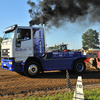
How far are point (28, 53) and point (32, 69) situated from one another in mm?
950

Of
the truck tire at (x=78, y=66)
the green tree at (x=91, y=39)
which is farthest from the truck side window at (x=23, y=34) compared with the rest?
the green tree at (x=91, y=39)

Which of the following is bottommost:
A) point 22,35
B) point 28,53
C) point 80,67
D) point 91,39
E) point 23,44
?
point 80,67

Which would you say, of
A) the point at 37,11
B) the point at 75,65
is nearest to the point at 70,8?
the point at 37,11

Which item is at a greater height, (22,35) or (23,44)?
(22,35)

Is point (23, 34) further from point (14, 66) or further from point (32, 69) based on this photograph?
point (32, 69)

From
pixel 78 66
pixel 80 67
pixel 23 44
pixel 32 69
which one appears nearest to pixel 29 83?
pixel 32 69

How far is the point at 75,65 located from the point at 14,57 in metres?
4.01

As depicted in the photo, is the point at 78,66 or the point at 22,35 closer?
the point at 22,35

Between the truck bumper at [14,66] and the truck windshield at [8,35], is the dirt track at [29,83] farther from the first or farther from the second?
the truck windshield at [8,35]

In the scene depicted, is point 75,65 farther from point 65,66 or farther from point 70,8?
point 70,8

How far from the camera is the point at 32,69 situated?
309 inches

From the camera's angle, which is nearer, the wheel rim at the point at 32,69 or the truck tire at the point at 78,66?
the wheel rim at the point at 32,69

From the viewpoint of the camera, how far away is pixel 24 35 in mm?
7688

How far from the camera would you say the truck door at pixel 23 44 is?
297 inches
